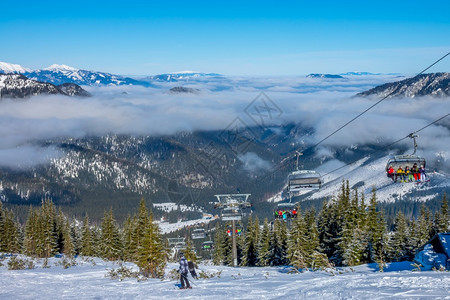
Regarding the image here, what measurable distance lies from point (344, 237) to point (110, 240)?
38273mm

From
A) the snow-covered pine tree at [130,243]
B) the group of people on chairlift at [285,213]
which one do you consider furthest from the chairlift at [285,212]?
the snow-covered pine tree at [130,243]

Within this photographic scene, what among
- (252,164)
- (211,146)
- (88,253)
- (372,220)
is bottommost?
(88,253)

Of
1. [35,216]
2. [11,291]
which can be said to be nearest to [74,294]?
[11,291]

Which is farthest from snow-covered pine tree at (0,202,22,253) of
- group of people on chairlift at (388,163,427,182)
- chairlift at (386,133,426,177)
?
chairlift at (386,133,426,177)

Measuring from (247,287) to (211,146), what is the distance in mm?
31324

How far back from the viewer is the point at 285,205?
53469mm

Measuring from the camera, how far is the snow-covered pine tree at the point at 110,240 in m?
66.4

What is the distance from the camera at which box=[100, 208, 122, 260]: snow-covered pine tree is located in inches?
2613

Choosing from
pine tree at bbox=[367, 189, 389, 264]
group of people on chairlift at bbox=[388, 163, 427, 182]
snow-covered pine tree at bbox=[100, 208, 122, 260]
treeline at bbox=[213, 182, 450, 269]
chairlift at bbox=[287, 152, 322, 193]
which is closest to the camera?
group of people on chairlift at bbox=[388, 163, 427, 182]

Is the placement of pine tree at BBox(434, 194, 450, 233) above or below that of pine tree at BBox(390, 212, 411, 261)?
above

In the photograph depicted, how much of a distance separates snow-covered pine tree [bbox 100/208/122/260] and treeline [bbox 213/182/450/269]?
21.9 m

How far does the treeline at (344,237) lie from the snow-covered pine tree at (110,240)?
21918 millimetres

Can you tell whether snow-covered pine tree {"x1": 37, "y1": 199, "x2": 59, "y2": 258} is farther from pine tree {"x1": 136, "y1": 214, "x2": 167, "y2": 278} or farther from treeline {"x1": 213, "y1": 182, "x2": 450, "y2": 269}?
pine tree {"x1": 136, "y1": 214, "x2": 167, "y2": 278}

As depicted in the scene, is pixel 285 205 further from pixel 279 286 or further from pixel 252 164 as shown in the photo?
pixel 252 164
